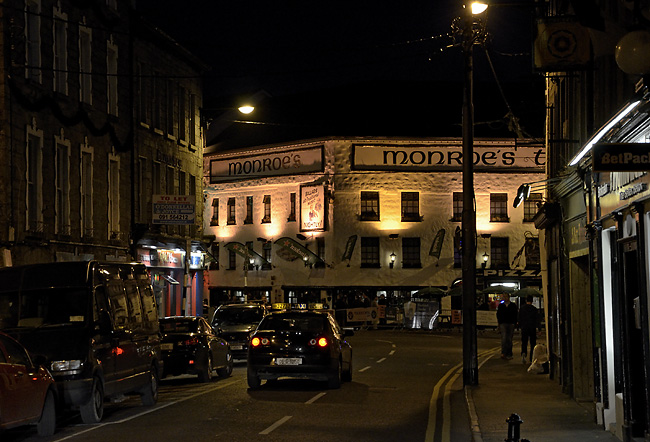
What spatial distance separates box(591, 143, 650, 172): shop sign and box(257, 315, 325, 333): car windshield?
33.0 feet

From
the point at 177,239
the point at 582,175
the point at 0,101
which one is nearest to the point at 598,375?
the point at 582,175

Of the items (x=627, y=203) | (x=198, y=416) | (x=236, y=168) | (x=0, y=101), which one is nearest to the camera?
(x=627, y=203)

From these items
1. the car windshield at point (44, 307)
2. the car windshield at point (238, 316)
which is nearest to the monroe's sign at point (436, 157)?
the car windshield at point (238, 316)

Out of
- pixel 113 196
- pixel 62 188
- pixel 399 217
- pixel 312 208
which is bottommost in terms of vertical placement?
pixel 62 188

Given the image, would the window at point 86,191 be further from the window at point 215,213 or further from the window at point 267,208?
the window at point 215,213

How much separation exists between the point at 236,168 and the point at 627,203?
165ft

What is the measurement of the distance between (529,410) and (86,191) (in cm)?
1965

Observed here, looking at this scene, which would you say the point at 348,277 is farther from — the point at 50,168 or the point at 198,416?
the point at 198,416

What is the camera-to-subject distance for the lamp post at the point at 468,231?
21.1m

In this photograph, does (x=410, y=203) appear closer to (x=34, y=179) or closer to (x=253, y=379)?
(x=34, y=179)

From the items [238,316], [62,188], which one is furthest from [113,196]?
[238,316]

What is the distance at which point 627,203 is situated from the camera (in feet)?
40.3

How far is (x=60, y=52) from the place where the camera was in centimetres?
2995

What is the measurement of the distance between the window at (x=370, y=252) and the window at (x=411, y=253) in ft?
5.15
